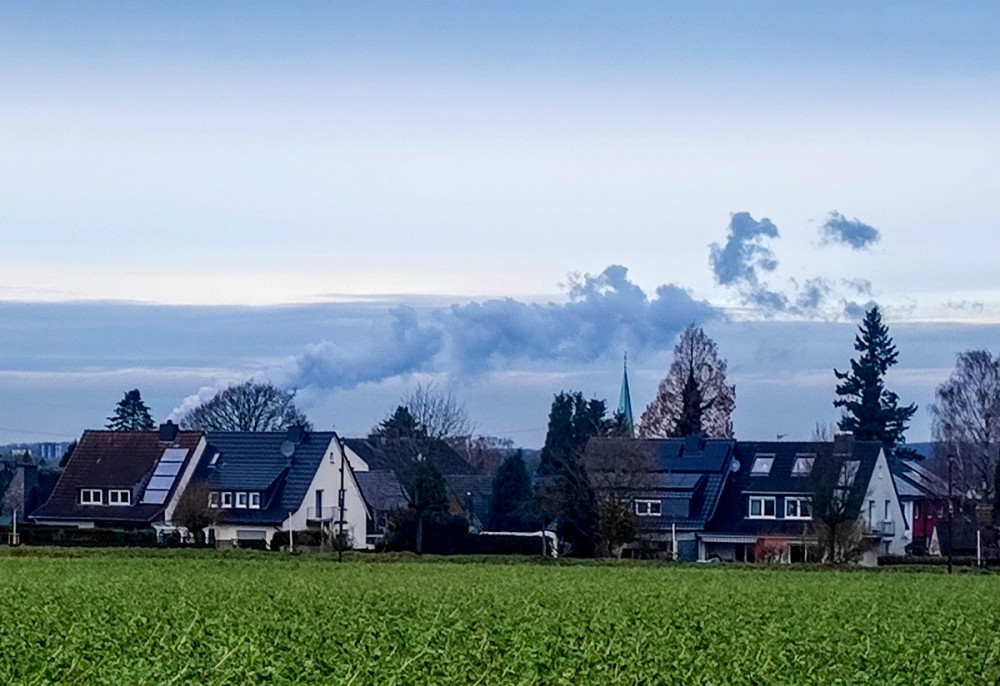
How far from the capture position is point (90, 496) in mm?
82250

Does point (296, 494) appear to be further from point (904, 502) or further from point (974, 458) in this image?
point (974, 458)

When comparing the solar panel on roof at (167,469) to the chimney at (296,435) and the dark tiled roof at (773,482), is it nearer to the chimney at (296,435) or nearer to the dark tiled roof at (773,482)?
the chimney at (296,435)

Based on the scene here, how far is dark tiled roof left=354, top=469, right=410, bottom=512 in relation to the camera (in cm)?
9344

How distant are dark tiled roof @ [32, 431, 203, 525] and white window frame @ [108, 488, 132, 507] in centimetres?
17

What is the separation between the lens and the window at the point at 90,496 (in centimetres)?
8200

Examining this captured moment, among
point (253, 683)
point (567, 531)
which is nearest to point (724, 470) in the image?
point (567, 531)

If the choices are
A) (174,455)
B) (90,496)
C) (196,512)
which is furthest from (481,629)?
(90,496)

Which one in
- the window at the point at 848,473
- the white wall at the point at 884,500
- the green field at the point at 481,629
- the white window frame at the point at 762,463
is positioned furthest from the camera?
the white window frame at the point at 762,463

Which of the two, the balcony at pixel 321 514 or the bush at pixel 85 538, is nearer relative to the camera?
the bush at pixel 85 538

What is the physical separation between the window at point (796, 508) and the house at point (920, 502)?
10.7 m

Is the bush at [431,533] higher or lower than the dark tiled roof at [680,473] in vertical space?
lower

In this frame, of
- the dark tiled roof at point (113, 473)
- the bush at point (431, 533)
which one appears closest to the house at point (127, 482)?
the dark tiled roof at point (113, 473)

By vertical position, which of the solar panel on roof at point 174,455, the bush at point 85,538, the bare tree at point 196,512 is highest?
the solar panel on roof at point 174,455

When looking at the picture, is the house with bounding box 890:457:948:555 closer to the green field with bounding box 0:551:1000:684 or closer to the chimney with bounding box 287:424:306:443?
the chimney with bounding box 287:424:306:443
